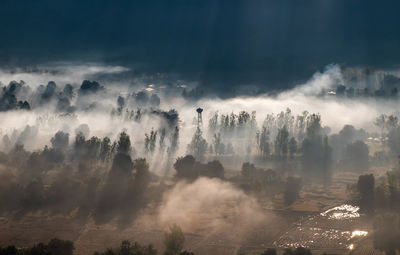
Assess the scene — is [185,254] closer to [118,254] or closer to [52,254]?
[118,254]

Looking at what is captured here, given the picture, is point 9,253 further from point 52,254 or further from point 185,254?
point 185,254

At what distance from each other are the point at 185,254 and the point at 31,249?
73908mm

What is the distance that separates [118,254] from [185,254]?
3228cm

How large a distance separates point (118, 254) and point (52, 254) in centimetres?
3276

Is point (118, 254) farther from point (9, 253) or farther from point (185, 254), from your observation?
point (9, 253)

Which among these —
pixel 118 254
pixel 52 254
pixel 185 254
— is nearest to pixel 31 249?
pixel 52 254

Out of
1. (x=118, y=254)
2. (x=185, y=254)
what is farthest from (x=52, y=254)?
(x=185, y=254)

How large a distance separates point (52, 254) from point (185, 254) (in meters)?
65.0

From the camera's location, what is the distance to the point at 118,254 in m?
197

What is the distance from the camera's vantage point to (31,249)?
196 m

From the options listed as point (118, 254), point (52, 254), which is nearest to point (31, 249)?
point (52, 254)

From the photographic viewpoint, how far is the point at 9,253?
194750mm

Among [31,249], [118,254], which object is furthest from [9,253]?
[118,254]

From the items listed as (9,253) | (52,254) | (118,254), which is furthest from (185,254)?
(9,253)
